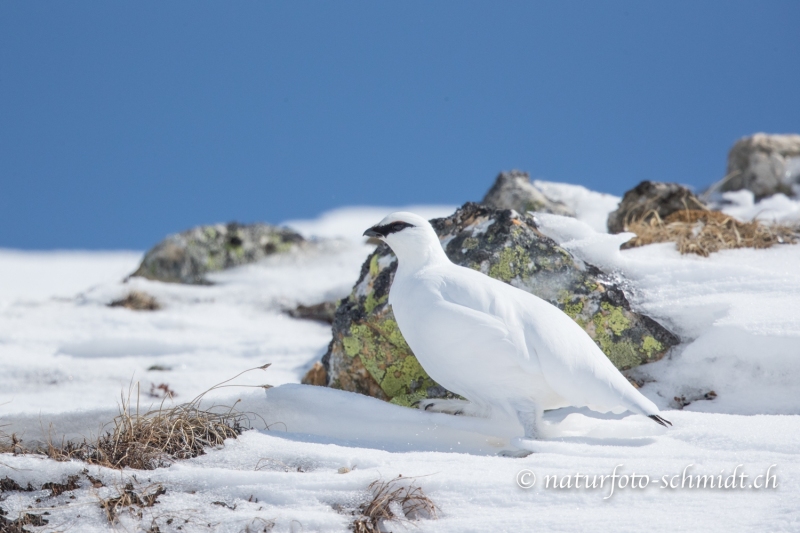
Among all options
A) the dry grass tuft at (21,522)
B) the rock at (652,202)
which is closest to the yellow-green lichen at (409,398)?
the dry grass tuft at (21,522)

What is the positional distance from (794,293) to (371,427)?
307 centimetres

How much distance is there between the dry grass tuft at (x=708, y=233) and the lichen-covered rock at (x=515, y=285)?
1.67 m

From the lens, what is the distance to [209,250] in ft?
38.8

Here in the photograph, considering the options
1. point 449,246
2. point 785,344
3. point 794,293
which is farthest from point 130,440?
point 794,293

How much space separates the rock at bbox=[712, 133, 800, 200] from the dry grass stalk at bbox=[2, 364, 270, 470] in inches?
455

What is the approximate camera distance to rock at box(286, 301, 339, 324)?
938 centimetres

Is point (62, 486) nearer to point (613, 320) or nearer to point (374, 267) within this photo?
point (374, 267)

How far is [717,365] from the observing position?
452cm

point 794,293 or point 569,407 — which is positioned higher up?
point 794,293

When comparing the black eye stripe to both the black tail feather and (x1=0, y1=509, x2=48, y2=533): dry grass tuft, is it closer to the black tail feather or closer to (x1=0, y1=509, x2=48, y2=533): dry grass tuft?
the black tail feather

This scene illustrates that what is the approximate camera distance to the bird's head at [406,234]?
3.88 m

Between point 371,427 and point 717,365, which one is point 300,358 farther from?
point 717,365

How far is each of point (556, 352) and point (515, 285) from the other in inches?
48.0

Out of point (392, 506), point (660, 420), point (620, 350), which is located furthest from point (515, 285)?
point (392, 506)
